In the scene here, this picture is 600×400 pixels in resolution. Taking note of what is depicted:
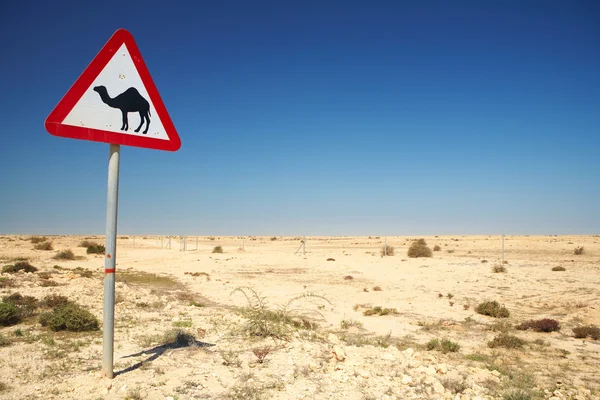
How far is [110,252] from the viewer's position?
150 inches

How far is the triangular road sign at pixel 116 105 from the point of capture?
3699 millimetres

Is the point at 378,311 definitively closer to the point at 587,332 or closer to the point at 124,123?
the point at 587,332

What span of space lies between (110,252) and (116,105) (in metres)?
1.41

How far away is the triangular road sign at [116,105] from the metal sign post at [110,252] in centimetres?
23

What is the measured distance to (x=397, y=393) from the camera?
14.1 ft

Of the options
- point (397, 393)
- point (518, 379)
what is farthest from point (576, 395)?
point (397, 393)

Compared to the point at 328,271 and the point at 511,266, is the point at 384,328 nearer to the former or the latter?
the point at 328,271

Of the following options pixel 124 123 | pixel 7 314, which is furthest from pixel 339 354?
pixel 7 314

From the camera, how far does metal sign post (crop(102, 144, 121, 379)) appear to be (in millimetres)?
3807

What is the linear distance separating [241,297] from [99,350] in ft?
29.3

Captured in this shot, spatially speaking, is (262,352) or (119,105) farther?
(262,352)

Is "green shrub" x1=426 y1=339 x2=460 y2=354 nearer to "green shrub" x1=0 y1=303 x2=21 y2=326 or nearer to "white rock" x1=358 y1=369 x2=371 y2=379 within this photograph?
"white rock" x1=358 y1=369 x2=371 y2=379

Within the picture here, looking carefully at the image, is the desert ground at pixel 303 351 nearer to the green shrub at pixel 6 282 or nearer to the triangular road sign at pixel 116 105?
the green shrub at pixel 6 282

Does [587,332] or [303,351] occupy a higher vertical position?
[303,351]
